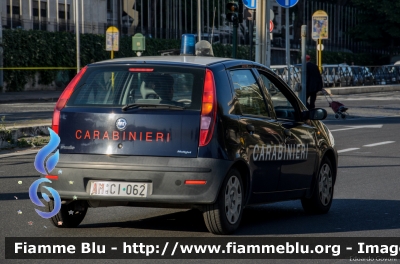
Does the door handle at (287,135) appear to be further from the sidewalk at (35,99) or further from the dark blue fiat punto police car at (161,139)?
the sidewalk at (35,99)

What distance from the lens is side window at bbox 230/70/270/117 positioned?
8016 mm

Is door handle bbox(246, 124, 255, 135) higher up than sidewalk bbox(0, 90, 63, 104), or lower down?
higher up

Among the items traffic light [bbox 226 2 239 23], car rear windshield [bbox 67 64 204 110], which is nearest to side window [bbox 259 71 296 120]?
car rear windshield [bbox 67 64 204 110]

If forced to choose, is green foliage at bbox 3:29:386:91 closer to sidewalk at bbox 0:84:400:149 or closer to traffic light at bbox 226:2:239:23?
sidewalk at bbox 0:84:400:149

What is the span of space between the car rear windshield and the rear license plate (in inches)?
25.9

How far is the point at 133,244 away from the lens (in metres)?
7.15

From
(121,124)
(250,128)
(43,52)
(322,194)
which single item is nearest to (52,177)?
(121,124)

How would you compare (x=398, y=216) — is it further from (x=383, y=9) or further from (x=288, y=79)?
(x=383, y=9)

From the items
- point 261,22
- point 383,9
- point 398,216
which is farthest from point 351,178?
point 383,9

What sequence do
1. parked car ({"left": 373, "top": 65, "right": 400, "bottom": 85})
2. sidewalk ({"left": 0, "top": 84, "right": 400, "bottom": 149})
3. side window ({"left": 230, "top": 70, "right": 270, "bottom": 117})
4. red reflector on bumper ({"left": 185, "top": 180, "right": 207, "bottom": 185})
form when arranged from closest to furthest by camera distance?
red reflector on bumper ({"left": 185, "top": 180, "right": 207, "bottom": 185}) < side window ({"left": 230, "top": 70, "right": 270, "bottom": 117}) < sidewalk ({"left": 0, "top": 84, "right": 400, "bottom": 149}) < parked car ({"left": 373, "top": 65, "right": 400, "bottom": 85})

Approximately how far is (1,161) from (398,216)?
7382mm

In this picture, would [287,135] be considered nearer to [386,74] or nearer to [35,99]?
[35,99]

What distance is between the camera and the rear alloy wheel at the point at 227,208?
7.44 metres

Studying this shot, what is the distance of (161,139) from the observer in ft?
24.1
